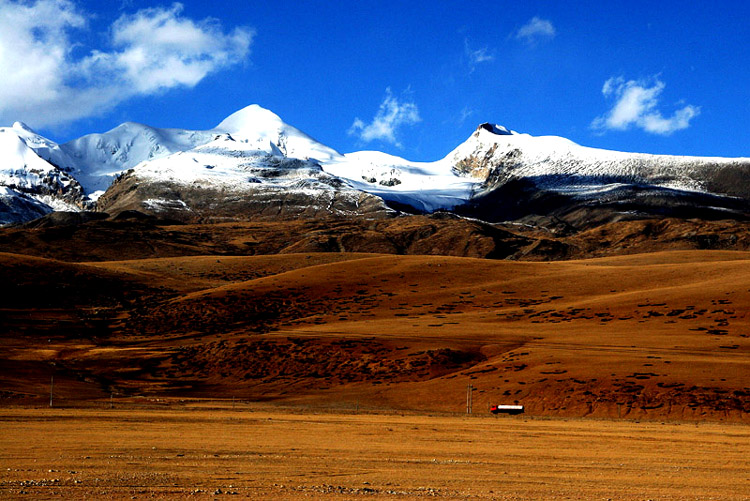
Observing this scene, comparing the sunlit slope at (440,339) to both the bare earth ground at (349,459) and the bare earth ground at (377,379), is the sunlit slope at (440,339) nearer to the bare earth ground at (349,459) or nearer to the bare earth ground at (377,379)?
the bare earth ground at (377,379)

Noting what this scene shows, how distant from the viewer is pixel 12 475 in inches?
733

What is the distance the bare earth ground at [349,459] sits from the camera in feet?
59.8

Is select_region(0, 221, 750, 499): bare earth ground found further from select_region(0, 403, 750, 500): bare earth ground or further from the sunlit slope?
the sunlit slope

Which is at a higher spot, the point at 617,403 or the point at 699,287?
the point at 699,287

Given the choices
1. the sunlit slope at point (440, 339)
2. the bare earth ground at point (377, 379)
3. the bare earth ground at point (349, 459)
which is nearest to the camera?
the bare earth ground at point (349, 459)

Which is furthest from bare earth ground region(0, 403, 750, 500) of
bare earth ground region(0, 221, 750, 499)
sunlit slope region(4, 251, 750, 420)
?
sunlit slope region(4, 251, 750, 420)

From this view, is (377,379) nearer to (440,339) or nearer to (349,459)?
(440,339)

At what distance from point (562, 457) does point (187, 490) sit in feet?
42.9

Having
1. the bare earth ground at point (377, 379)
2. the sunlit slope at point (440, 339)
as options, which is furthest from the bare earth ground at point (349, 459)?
the sunlit slope at point (440, 339)

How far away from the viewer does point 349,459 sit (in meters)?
23.8

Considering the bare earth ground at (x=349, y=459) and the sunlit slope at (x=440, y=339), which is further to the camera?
the sunlit slope at (x=440, y=339)

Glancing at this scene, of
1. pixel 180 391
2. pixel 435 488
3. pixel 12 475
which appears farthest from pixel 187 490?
pixel 180 391

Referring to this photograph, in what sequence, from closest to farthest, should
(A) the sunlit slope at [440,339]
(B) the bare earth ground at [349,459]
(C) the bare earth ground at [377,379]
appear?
(B) the bare earth ground at [349,459] < (C) the bare earth ground at [377,379] < (A) the sunlit slope at [440,339]

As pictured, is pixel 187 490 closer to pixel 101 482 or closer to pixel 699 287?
pixel 101 482
